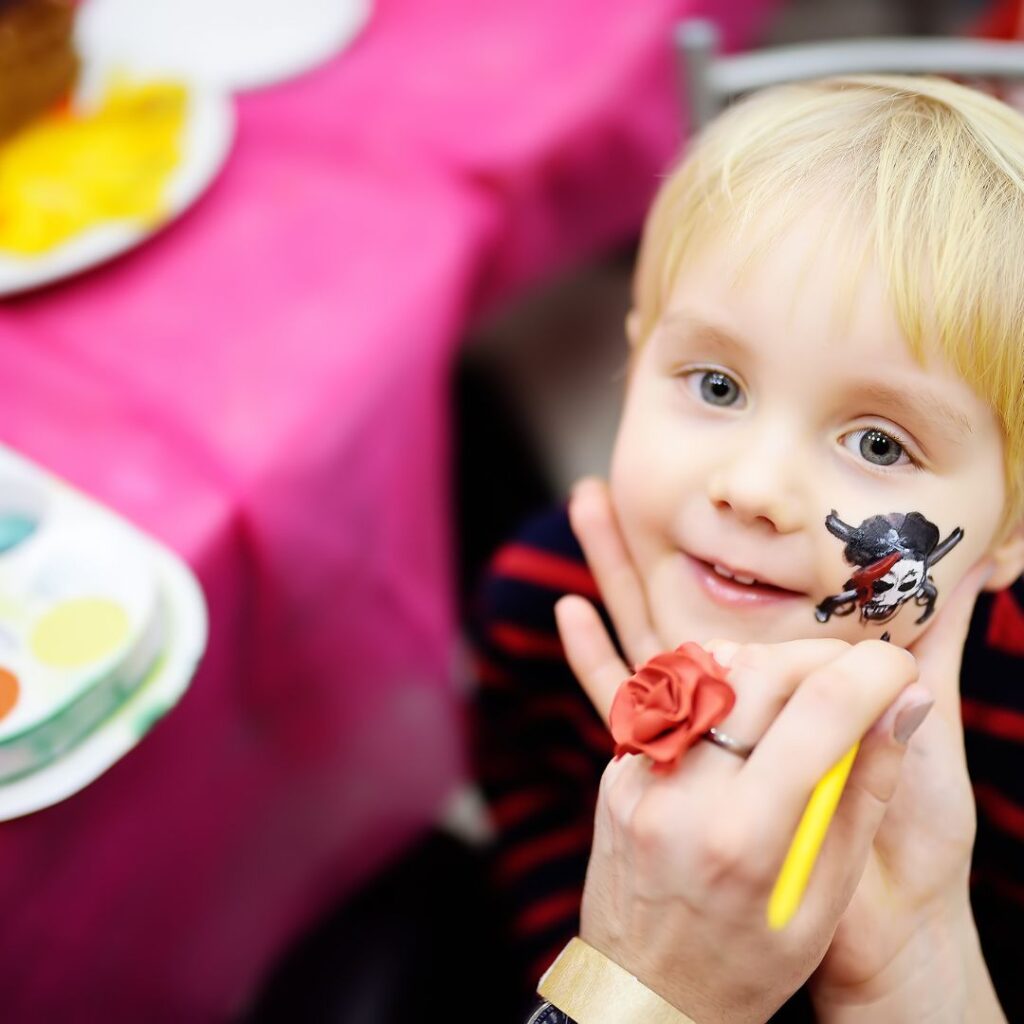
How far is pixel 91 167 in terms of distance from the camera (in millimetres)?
1022

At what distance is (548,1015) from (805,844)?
0.74 feet

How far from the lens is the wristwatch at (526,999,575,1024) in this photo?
0.62 metres

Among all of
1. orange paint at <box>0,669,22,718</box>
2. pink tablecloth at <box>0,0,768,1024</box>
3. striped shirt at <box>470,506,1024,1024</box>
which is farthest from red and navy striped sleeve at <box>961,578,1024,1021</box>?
orange paint at <box>0,669,22,718</box>

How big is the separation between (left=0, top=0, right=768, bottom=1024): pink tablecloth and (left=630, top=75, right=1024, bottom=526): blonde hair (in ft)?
1.10

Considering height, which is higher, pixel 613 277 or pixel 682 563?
pixel 682 563

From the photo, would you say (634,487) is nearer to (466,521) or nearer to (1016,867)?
(1016,867)

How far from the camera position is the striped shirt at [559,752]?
2.67ft

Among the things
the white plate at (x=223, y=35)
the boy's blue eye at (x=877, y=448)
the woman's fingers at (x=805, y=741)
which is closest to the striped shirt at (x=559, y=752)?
the boy's blue eye at (x=877, y=448)

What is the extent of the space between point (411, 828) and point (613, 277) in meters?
0.77

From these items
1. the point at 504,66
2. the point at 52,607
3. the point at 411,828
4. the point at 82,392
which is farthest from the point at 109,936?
the point at 504,66

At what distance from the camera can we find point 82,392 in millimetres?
888

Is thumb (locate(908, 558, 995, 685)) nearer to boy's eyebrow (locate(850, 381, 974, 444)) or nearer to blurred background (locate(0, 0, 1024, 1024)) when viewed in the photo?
boy's eyebrow (locate(850, 381, 974, 444))

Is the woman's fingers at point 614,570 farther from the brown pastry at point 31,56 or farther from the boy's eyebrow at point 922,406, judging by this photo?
the brown pastry at point 31,56

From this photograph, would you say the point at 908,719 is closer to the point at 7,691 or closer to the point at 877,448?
the point at 877,448
